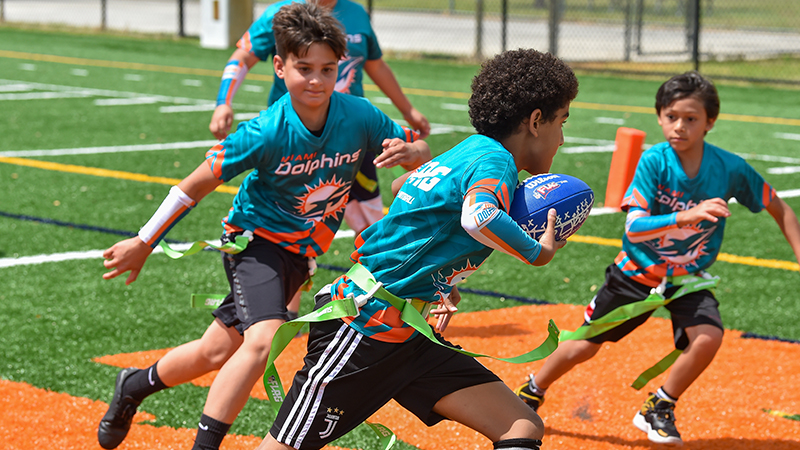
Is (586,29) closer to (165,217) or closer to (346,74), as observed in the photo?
(346,74)

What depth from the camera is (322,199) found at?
4.12 metres

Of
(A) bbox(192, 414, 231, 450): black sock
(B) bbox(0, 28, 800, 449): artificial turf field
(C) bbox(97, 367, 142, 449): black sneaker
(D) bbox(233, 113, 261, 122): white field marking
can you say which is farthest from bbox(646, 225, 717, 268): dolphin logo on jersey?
(D) bbox(233, 113, 261, 122): white field marking

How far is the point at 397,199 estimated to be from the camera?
316cm

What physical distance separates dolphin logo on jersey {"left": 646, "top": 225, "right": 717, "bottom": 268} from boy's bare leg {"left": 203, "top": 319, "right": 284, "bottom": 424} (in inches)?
74.5

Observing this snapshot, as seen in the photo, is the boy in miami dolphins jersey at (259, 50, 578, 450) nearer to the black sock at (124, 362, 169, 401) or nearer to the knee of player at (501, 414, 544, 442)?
the knee of player at (501, 414, 544, 442)

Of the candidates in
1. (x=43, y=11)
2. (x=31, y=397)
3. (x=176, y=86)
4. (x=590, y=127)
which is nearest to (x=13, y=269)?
(x=31, y=397)

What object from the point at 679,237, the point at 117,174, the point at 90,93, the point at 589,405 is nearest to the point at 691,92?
the point at 679,237

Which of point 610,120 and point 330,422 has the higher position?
point 330,422

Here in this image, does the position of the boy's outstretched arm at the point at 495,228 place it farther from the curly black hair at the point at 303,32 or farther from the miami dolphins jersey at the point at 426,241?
the curly black hair at the point at 303,32

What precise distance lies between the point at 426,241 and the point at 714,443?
202 cm

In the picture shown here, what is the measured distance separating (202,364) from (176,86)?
44.5ft

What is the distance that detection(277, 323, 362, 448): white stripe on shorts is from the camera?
3064mm

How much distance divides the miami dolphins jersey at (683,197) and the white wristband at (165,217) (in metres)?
2.03

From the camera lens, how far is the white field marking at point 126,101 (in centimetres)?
1450
